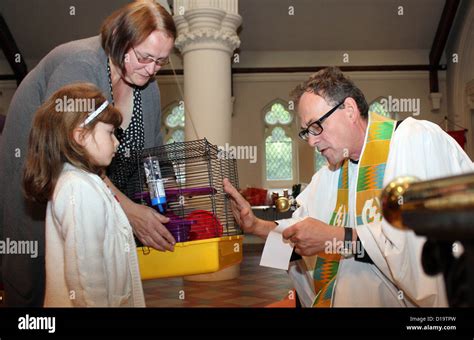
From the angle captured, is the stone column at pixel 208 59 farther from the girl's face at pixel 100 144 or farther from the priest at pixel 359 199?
the girl's face at pixel 100 144

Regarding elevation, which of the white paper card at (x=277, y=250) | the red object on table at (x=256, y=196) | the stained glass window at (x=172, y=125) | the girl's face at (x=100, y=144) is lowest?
Result: the white paper card at (x=277, y=250)

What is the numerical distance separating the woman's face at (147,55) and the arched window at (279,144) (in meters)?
12.2

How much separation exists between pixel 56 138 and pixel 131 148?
1.51 feet

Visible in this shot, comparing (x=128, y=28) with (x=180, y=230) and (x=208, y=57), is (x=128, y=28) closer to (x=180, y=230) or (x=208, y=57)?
(x=180, y=230)

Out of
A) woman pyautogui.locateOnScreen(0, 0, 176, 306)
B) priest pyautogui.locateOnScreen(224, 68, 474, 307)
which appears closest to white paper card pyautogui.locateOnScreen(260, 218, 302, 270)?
priest pyautogui.locateOnScreen(224, 68, 474, 307)

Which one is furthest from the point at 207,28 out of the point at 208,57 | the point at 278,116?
the point at 278,116

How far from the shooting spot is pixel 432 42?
1334 centimetres

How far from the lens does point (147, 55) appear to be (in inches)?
80.2

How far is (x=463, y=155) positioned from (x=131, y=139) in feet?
4.69

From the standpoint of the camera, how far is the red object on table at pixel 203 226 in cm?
211

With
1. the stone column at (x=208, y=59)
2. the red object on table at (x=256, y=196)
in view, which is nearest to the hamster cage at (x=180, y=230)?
the stone column at (x=208, y=59)

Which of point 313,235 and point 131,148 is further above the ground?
point 131,148

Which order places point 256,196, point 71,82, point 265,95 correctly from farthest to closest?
point 265,95 < point 256,196 < point 71,82
